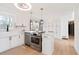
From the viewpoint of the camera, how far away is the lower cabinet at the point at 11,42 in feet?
6.28

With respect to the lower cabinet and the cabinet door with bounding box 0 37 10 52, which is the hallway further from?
the cabinet door with bounding box 0 37 10 52

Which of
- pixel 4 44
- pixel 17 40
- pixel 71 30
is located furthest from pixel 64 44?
pixel 4 44

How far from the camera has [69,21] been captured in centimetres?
188

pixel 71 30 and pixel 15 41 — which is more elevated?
pixel 71 30

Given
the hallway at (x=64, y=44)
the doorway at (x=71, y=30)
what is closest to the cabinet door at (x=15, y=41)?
the hallway at (x=64, y=44)

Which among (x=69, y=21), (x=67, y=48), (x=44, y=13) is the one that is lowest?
(x=67, y=48)

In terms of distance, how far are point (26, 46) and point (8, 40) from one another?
13.4 inches

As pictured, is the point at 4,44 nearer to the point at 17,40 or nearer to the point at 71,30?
the point at 17,40

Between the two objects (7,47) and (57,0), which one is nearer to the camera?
(57,0)

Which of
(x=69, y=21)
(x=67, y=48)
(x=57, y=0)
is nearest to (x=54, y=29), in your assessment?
(x=69, y=21)

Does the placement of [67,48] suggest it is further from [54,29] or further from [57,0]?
[57,0]

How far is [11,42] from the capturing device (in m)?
1.94

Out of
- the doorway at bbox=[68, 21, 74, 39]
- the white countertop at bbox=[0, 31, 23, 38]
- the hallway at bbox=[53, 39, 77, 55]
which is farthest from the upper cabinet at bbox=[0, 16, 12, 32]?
the doorway at bbox=[68, 21, 74, 39]

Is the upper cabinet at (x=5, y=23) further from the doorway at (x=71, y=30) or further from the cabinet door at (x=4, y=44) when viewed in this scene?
the doorway at (x=71, y=30)
